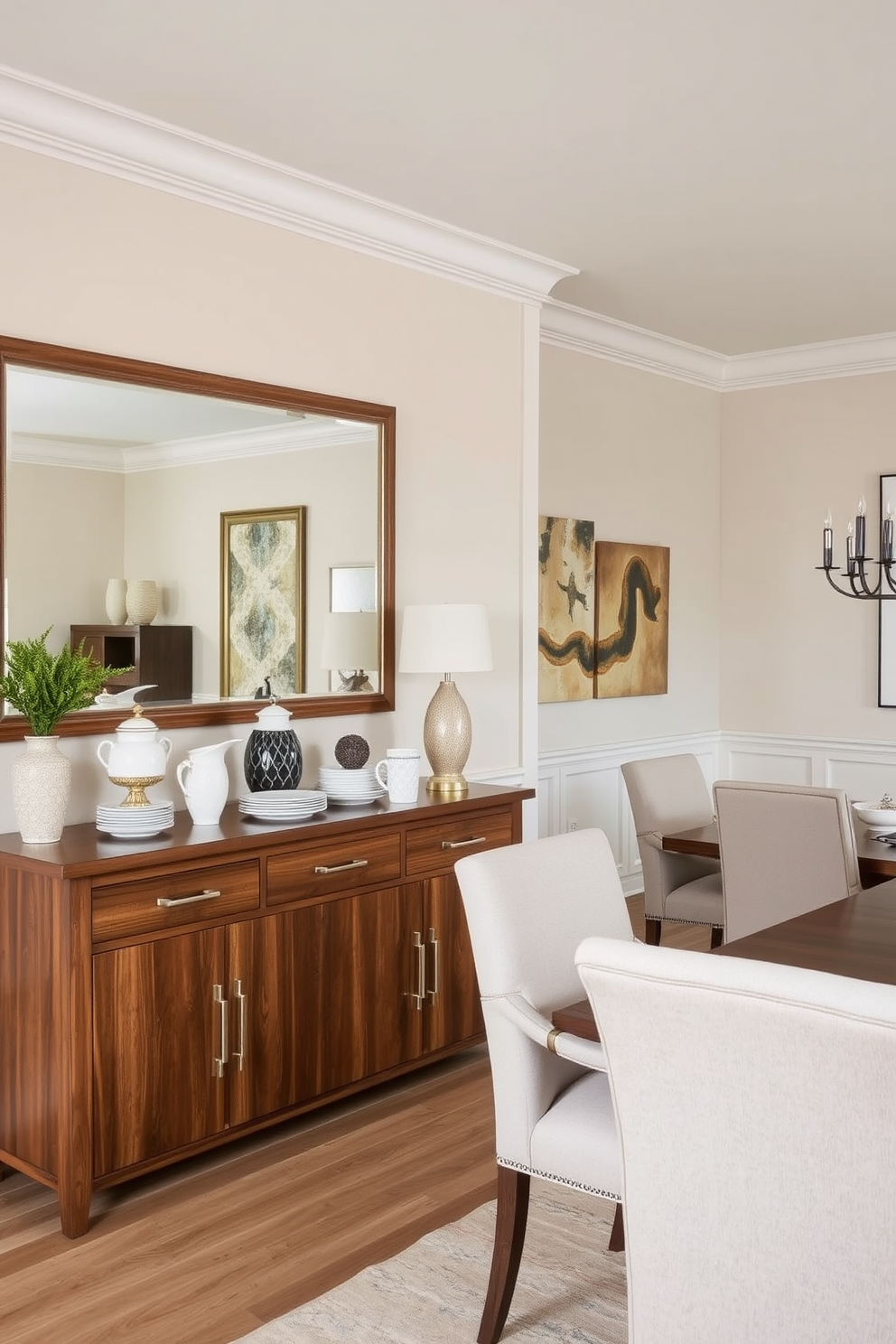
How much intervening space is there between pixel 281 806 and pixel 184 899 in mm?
464

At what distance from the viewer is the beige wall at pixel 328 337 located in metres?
3.25

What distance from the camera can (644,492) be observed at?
614 centimetres

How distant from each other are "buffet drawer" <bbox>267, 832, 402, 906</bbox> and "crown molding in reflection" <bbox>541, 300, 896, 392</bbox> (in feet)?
9.44

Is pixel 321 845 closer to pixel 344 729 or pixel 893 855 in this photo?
pixel 344 729

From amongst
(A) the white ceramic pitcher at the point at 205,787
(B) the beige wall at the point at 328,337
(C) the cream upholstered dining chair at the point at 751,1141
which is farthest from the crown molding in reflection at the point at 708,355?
(C) the cream upholstered dining chair at the point at 751,1141

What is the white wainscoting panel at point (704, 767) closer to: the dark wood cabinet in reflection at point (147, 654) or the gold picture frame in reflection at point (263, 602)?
the gold picture frame in reflection at point (263, 602)

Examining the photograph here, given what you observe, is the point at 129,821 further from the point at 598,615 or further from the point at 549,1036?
the point at 598,615

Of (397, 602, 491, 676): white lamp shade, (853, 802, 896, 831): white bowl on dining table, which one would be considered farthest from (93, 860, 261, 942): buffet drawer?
(853, 802, 896, 831): white bowl on dining table

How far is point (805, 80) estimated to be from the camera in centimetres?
313

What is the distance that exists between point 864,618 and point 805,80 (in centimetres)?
352

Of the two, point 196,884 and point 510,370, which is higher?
point 510,370

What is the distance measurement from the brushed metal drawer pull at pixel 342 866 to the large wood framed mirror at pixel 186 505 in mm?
615

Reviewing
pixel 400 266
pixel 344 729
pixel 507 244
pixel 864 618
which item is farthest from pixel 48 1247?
pixel 864 618

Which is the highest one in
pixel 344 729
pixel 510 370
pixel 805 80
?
pixel 805 80
